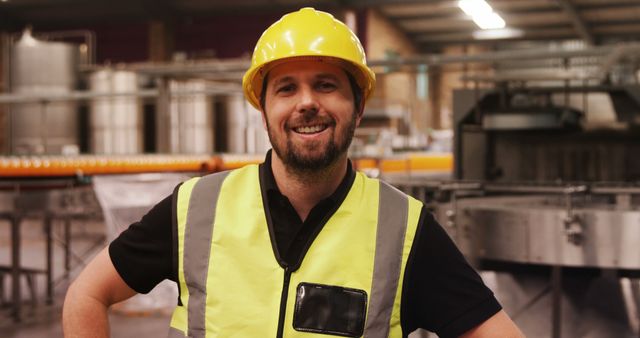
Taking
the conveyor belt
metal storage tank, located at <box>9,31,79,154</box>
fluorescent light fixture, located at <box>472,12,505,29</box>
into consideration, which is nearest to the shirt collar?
the conveyor belt

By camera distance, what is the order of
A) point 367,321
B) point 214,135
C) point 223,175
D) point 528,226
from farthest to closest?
point 214,135, point 528,226, point 223,175, point 367,321

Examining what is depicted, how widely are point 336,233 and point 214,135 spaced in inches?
496

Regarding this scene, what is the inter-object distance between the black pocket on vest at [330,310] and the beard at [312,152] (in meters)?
0.26

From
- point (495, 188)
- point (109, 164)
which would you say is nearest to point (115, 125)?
point (109, 164)

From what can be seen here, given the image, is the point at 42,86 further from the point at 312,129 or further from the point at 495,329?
the point at 495,329

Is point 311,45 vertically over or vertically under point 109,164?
over

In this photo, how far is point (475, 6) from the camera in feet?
21.1

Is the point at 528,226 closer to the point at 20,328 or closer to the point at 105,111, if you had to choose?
the point at 20,328

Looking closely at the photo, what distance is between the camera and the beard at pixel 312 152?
167 centimetres

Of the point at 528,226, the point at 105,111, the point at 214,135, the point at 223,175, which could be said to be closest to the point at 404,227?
the point at 223,175

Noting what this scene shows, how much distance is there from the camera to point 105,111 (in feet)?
48.2

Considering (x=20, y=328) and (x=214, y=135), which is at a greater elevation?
(x=214, y=135)

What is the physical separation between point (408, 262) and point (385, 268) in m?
0.05

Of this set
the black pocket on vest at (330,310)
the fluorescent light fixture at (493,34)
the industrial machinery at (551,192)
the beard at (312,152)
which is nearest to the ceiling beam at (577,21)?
the fluorescent light fixture at (493,34)
